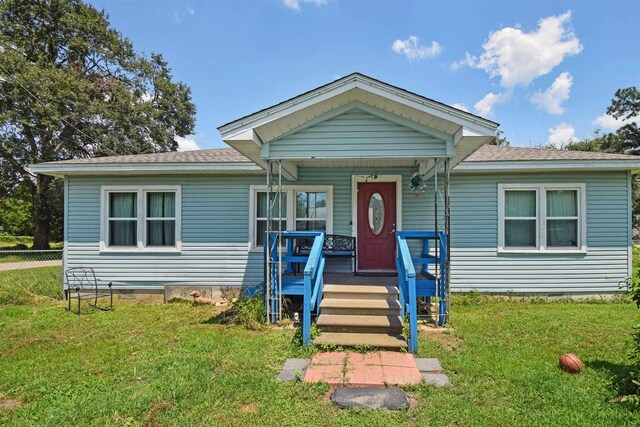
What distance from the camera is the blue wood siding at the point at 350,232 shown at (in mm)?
6910

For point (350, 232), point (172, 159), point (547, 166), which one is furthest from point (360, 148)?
point (172, 159)

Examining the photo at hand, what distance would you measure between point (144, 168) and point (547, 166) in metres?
8.49

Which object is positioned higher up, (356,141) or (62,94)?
(62,94)

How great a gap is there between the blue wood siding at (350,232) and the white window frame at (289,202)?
0.10 meters

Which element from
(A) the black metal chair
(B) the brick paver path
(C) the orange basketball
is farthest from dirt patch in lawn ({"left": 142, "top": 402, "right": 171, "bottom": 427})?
(A) the black metal chair

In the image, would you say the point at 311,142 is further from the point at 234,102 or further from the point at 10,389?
the point at 234,102

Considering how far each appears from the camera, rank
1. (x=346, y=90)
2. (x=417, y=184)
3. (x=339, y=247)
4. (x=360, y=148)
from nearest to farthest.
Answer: (x=346, y=90)
(x=360, y=148)
(x=339, y=247)
(x=417, y=184)

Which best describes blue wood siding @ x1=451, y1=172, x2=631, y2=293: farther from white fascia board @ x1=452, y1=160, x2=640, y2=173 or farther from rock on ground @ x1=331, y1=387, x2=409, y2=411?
rock on ground @ x1=331, y1=387, x2=409, y2=411

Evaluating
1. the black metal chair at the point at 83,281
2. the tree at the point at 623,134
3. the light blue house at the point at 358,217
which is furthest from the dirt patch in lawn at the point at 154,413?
the tree at the point at 623,134

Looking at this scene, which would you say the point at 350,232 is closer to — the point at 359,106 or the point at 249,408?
the point at 359,106

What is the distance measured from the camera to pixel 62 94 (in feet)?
59.6

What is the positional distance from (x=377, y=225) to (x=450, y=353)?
3502mm

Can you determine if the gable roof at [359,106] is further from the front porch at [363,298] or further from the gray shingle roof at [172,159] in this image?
the gray shingle roof at [172,159]

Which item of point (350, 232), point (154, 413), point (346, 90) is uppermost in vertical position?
point (346, 90)
